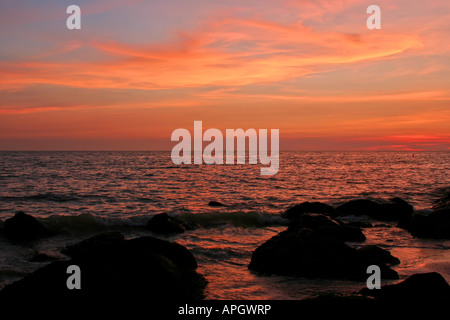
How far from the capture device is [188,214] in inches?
908

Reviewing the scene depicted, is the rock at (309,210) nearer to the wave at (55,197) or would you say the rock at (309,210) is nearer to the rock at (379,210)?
the rock at (379,210)

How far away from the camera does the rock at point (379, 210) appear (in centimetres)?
2167

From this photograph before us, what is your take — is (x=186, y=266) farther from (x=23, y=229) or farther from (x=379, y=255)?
(x=23, y=229)

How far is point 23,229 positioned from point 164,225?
585 centimetres

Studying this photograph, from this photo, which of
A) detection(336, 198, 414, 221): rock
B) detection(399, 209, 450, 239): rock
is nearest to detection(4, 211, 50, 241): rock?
detection(399, 209, 450, 239): rock

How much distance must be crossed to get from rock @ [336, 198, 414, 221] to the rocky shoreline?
434 centimetres

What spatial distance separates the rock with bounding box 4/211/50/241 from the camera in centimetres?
1609

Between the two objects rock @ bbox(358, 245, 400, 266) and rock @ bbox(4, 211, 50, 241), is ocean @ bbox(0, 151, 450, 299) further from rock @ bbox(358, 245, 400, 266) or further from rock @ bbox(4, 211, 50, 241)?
rock @ bbox(4, 211, 50, 241)

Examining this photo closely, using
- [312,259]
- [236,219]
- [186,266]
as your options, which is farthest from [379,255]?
[236,219]

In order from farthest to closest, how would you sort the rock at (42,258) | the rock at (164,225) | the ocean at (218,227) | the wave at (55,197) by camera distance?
the wave at (55,197) → the rock at (164,225) → the rock at (42,258) → the ocean at (218,227)

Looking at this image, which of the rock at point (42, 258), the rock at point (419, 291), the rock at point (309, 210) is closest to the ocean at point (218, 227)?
the rock at point (42, 258)

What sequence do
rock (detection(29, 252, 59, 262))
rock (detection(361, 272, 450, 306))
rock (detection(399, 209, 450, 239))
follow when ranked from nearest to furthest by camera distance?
rock (detection(361, 272, 450, 306))
rock (detection(29, 252, 59, 262))
rock (detection(399, 209, 450, 239))
